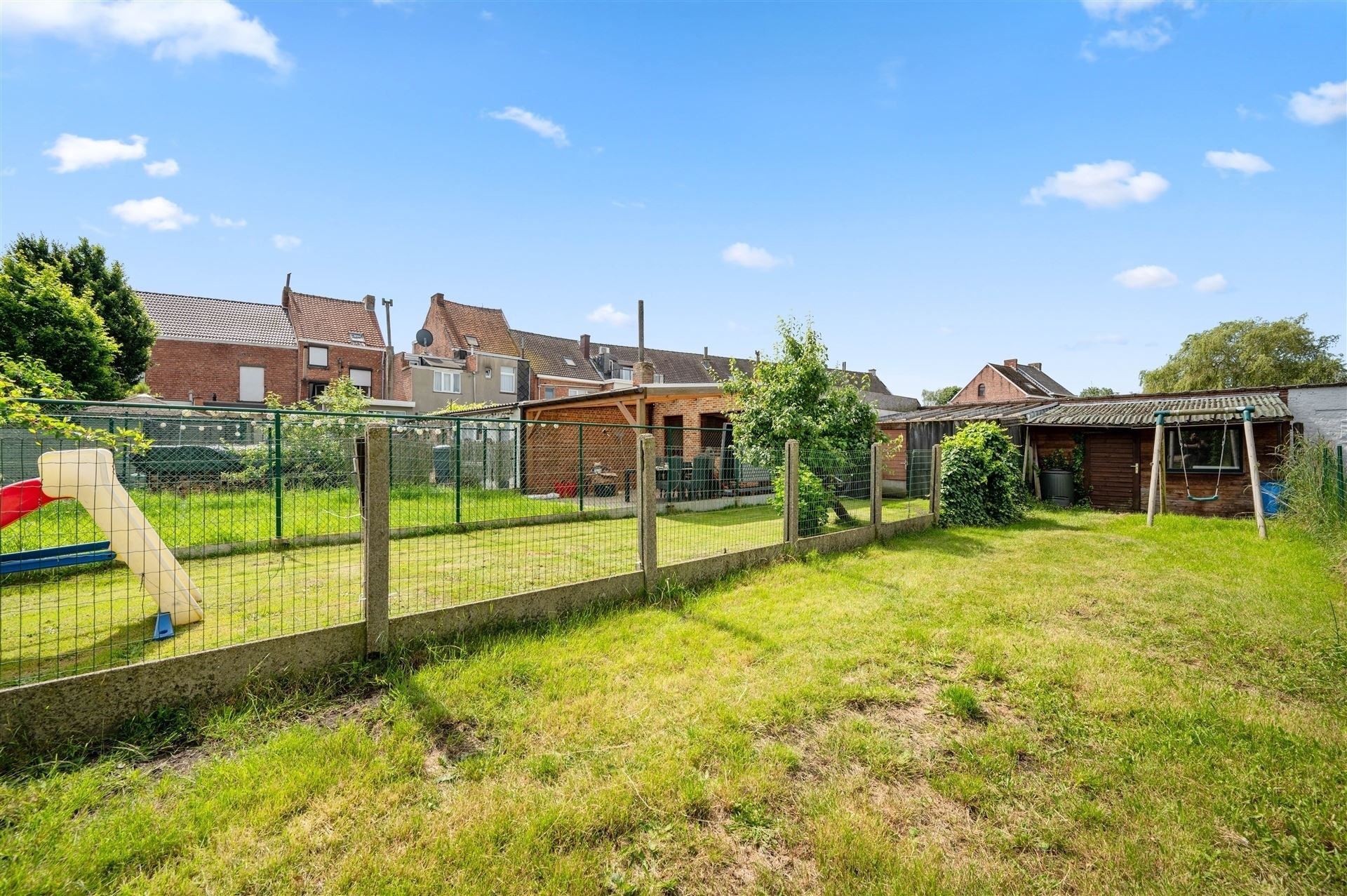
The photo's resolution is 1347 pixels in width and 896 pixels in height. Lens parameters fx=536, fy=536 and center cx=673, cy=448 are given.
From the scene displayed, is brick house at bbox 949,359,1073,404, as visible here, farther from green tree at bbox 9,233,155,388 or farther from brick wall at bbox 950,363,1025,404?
green tree at bbox 9,233,155,388

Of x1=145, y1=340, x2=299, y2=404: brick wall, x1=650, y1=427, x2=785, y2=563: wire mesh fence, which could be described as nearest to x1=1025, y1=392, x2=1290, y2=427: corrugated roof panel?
x1=650, y1=427, x2=785, y2=563: wire mesh fence

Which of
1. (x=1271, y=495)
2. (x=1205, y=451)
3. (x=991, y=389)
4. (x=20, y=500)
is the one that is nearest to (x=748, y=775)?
(x=20, y=500)

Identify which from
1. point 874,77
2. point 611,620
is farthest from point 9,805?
point 874,77

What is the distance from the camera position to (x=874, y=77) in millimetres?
9523

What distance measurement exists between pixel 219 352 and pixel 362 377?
7.00m

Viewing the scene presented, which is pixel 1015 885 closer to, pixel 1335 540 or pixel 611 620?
pixel 611 620

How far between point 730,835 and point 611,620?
244 cm

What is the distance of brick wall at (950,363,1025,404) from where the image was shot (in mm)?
36375

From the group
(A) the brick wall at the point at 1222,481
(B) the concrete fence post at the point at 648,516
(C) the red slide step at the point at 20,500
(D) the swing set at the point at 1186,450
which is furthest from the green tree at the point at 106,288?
(A) the brick wall at the point at 1222,481

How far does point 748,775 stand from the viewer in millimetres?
2434

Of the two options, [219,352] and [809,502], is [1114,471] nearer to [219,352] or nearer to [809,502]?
[809,502]

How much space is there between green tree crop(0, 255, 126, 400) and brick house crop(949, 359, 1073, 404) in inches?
1599

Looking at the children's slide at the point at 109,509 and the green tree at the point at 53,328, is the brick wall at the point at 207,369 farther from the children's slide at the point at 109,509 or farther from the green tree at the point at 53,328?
→ the children's slide at the point at 109,509

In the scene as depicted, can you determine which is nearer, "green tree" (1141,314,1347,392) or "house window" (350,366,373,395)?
"green tree" (1141,314,1347,392)
